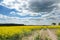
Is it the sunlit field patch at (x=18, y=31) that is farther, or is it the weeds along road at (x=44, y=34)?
the weeds along road at (x=44, y=34)

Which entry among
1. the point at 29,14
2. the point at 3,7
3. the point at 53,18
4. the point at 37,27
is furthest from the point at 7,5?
the point at 53,18

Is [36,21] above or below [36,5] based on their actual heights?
below

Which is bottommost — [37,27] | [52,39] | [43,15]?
[52,39]

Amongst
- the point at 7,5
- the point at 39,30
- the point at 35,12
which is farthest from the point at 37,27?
the point at 7,5

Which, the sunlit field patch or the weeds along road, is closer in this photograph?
the sunlit field patch

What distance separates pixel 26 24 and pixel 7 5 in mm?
405

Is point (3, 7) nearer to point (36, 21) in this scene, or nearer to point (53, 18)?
point (36, 21)

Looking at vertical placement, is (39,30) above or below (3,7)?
below

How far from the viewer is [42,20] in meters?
2.63

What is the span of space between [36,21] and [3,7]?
54cm

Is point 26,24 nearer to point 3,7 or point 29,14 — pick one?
point 29,14

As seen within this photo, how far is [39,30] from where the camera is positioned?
2627mm

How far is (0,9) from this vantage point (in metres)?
2.53

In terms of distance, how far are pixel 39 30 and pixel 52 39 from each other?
0.24 metres
